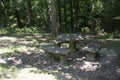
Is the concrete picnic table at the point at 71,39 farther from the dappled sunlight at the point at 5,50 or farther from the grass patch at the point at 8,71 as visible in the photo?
the grass patch at the point at 8,71

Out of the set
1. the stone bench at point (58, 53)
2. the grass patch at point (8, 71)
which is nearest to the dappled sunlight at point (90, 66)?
the stone bench at point (58, 53)

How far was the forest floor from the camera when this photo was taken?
21.7 feet

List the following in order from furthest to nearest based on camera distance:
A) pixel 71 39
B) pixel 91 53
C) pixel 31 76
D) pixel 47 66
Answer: pixel 71 39, pixel 91 53, pixel 47 66, pixel 31 76

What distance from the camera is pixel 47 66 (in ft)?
26.0

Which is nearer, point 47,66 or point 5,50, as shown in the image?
point 47,66

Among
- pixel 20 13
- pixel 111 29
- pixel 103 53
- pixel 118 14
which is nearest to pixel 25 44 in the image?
pixel 103 53

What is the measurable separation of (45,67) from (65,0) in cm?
1294

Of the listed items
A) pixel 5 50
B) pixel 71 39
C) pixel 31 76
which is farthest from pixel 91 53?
pixel 5 50

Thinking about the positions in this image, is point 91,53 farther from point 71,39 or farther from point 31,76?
point 31,76

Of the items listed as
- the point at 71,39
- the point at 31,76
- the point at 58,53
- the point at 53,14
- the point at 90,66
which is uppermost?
the point at 53,14

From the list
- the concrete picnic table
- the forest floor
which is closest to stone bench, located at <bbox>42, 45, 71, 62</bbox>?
the forest floor

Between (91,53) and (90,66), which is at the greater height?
(91,53)

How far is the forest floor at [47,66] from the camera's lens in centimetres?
661

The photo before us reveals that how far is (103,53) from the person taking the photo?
934cm
